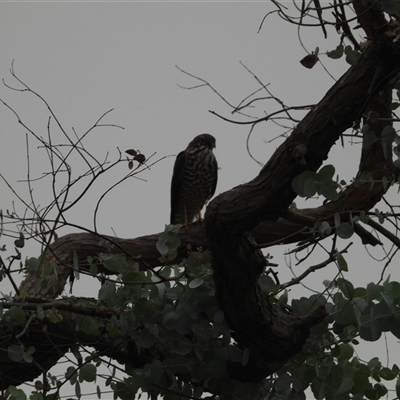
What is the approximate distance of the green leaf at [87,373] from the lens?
7.13 feet

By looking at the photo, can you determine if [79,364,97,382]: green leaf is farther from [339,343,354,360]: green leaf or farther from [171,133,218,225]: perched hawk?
[171,133,218,225]: perched hawk

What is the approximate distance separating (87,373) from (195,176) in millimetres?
2964

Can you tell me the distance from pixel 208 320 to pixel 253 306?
17 centimetres

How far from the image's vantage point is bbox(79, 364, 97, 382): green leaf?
2.17m

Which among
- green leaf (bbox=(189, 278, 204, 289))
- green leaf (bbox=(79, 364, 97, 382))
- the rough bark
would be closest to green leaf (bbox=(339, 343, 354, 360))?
the rough bark

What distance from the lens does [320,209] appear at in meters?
3.72

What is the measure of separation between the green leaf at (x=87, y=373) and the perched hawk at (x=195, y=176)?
9.44ft

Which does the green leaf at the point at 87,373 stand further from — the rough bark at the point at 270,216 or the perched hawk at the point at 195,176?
the perched hawk at the point at 195,176

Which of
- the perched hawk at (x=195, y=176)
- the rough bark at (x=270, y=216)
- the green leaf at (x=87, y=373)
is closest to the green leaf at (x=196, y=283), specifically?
the rough bark at (x=270, y=216)

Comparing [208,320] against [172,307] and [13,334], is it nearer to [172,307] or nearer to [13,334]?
[172,307]

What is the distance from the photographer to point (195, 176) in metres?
5.02

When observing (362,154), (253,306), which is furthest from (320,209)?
(253,306)

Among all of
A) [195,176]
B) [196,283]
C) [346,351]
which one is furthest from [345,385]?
[195,176]

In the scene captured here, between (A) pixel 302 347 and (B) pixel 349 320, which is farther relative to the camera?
(A) pixel 302 347
